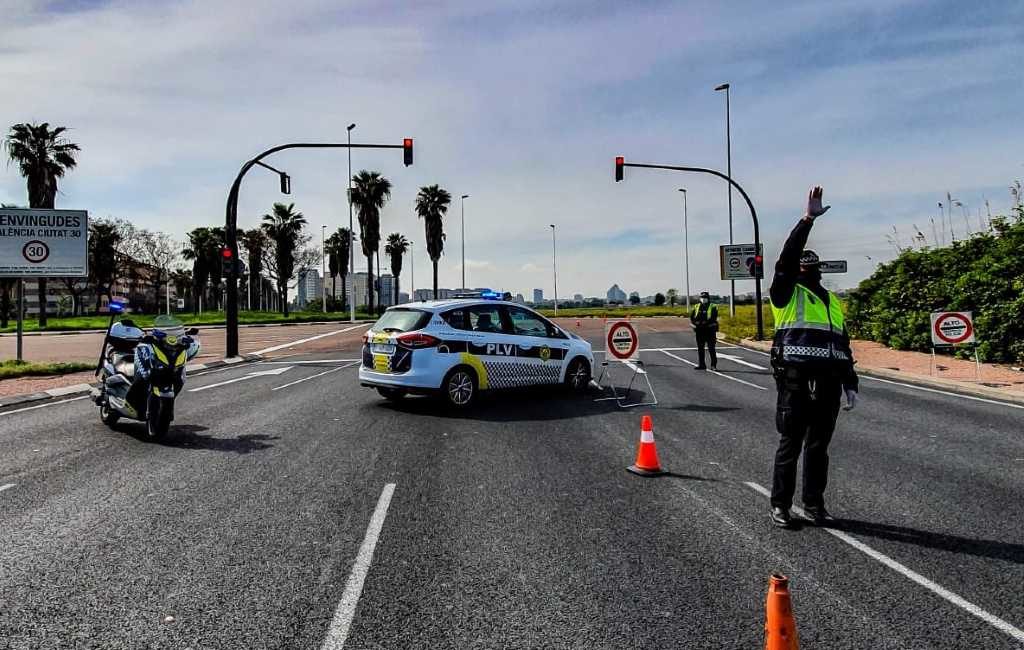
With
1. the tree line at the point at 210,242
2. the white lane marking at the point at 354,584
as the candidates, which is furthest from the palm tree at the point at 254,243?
the white lane marking at the point at 354,584

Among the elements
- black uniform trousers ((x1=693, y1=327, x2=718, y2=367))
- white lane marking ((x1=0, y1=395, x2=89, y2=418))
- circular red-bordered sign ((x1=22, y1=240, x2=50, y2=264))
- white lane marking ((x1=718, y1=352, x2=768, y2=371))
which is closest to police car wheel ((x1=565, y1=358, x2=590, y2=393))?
black uniform trousers ((x1=693, y1=327, x2=718, y2=367))

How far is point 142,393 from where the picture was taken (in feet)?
27.6

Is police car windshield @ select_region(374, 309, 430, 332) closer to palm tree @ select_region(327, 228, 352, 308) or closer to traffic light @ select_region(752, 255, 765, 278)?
traffic light @ select_region(752, 255, 765, 278)

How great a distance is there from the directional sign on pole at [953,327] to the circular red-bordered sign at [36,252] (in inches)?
924

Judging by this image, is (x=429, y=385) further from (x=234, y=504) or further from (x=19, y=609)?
(x=19, y=609)

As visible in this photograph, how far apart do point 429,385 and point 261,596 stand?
6332mm

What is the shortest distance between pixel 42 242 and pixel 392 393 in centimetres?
1550

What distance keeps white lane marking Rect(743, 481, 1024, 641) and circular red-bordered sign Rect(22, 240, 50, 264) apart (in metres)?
22.3

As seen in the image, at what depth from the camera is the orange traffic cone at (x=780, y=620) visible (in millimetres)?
2660

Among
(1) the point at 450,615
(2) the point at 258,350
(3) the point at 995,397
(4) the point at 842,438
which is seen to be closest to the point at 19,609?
(1) the point at 450,615

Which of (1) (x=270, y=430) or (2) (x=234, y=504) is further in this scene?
(1) (x=270, y=430)

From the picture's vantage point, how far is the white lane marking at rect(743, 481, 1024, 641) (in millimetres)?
3387

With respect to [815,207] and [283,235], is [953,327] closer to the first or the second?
[815,207]

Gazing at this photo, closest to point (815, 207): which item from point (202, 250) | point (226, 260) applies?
point (226, 260)
